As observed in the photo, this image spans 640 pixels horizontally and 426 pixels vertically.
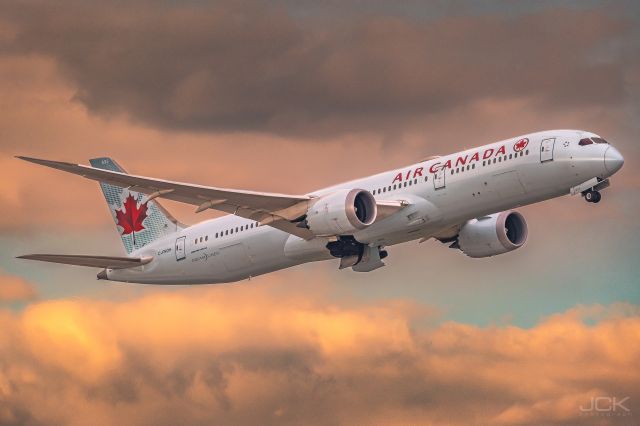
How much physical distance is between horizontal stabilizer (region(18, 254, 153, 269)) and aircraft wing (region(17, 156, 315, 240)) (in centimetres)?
736

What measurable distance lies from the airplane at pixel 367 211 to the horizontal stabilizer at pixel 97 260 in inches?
2.9

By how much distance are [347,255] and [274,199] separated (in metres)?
4.93

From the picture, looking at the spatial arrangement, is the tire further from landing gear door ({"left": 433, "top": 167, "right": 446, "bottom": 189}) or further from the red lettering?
landing gear door ({"left": 433, "top": 167, "right": 446, "bottom": 189})

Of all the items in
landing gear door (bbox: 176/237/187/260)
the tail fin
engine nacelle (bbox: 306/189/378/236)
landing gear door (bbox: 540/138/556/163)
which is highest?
the tail fin

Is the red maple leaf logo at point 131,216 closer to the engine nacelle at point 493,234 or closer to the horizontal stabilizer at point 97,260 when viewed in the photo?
the horizontal stabilizer at point 97,260

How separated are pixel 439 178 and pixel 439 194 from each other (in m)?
0.77

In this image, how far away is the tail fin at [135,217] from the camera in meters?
83.1

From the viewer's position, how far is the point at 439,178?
6969cm

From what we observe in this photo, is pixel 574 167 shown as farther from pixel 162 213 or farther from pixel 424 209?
pixel 162 213

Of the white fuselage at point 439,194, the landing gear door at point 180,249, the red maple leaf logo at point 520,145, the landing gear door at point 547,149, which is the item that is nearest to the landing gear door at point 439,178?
the white fuselage at point 439,194

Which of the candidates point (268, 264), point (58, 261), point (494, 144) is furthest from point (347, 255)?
point (58, 261)

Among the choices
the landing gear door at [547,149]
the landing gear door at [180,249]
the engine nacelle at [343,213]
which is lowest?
the engine nacelle at [343,213]

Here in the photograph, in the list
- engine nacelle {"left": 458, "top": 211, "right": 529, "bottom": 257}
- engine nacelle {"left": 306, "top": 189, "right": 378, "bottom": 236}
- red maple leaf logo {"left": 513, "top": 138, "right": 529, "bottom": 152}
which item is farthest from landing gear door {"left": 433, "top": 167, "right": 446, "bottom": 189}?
engine nacelle {"left": 458, "top": 211, "right": 529, "bottom": 257}

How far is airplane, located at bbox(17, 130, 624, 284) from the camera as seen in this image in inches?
2657
